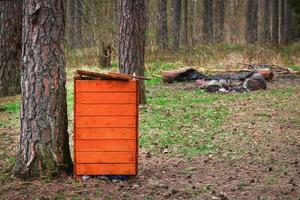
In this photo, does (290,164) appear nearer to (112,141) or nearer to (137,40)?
(112,141)

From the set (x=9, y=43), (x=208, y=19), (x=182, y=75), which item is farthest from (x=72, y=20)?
(x=9, y=43)

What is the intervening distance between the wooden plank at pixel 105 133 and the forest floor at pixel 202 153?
A: 517 mm

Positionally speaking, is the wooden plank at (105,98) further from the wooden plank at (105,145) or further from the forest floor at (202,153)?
the forest floor at (202,153)

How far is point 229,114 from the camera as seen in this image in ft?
35.8

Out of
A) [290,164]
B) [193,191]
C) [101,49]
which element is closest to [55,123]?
[193,191]

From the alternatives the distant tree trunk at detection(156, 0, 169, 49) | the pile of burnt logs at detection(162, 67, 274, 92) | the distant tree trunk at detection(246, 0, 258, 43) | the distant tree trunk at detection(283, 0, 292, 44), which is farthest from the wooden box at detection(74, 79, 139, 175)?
the distant tree trunk at detection(283, 0, 292, 44)

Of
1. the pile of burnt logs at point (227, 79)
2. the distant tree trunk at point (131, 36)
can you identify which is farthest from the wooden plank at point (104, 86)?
the pile of burnt logs at point (227, 79)

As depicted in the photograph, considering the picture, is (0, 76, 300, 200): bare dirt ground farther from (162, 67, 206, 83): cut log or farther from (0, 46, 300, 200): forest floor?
(162, 67, 206, 83): cut log

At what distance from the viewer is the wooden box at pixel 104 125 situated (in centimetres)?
609

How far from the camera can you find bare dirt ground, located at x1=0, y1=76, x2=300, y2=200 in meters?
5.80

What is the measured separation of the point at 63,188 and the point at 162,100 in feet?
22.9

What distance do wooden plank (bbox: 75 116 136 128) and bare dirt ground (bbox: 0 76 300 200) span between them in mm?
648

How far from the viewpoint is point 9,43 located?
527 inches

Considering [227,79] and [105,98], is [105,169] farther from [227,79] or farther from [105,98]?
[227,79]
